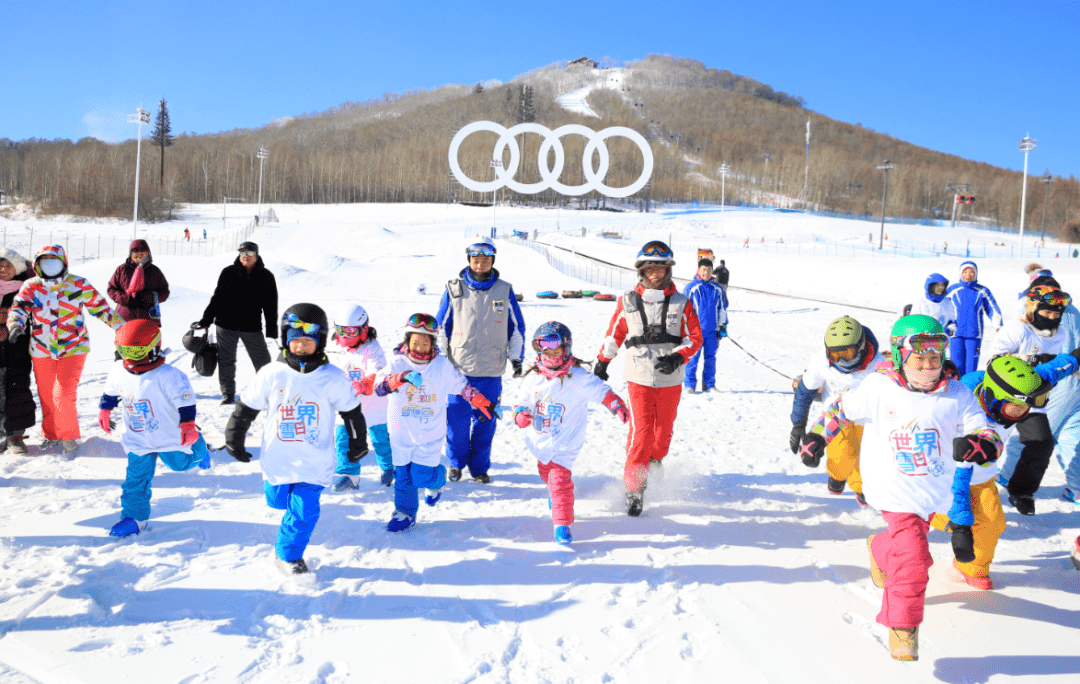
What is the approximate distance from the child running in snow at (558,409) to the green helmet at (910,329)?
155 centimetres

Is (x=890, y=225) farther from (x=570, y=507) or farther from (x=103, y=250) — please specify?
(x=570, y=507)

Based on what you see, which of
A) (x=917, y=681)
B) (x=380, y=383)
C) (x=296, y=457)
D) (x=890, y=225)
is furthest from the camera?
(x=890, y=225)

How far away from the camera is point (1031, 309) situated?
4.83 meters

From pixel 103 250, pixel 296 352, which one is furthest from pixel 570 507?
pixel 103 250

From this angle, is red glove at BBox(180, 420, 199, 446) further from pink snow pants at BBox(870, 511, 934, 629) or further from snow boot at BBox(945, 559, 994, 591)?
snow boot at BBox(945, 559, 994, 591)

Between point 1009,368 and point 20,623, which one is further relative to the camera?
point 1009,368

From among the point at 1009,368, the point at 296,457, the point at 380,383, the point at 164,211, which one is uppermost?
the point at 164,211

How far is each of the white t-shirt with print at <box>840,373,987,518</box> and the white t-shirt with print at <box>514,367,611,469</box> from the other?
164 cm

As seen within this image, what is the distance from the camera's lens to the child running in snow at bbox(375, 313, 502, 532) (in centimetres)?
400

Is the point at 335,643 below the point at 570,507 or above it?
below

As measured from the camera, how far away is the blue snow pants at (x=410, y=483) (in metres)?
4.04

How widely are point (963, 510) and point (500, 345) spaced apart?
3145 mm

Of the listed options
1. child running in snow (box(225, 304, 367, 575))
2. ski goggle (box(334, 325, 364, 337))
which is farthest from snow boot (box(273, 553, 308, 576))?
ski goggle (box(334, 325, 364, 337))

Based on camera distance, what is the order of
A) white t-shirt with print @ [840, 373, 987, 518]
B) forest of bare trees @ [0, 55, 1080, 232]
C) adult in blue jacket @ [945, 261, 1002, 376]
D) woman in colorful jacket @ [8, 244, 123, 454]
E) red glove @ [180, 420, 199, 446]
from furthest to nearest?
forest of bare trees @ [0, 55, 1080, 232], adult in blue jacket @ [945, 261, 1002, 376], woman in colorful jacket @ [8, 244, 123, 454], red glove @ [180, 420, 199, 446], white t-shirt with print @ [840, 373, 987, 518]
